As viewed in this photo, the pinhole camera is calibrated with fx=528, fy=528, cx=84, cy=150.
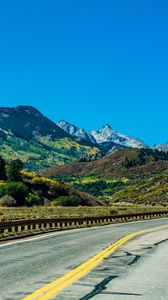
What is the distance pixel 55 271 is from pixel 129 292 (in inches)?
131

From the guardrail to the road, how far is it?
710 centimetres

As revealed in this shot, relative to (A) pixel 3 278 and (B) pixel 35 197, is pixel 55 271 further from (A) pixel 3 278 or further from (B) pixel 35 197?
(B) pixel 35 197

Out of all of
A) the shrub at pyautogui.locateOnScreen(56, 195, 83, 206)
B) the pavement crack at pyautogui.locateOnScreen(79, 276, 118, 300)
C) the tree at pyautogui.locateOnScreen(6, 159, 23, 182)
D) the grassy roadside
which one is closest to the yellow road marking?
the pavement crack at pyautogui.locateOnScreen(79, 276, 118, 300)

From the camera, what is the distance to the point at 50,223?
112 feet

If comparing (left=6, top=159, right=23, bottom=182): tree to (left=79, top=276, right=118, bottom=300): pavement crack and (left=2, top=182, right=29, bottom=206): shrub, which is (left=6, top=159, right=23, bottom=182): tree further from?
(left=79, top=276, right=118, bottom=300): pavement crack

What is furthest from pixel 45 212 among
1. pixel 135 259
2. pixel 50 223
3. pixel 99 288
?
pixel 99 288

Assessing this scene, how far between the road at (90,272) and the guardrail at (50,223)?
7.10 metres

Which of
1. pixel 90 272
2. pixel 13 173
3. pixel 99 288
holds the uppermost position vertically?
pixel 13 173

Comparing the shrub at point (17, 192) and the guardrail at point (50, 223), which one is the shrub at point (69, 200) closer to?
the shrub at point (17, 192)

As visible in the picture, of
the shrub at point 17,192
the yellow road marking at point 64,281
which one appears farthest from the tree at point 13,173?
the yellow road marking at point 64,281

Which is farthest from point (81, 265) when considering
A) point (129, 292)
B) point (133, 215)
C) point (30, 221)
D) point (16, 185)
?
point (16, 185)

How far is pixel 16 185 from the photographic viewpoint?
9631 cm

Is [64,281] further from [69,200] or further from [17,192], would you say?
[69,200]

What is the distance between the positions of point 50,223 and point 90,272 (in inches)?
878
